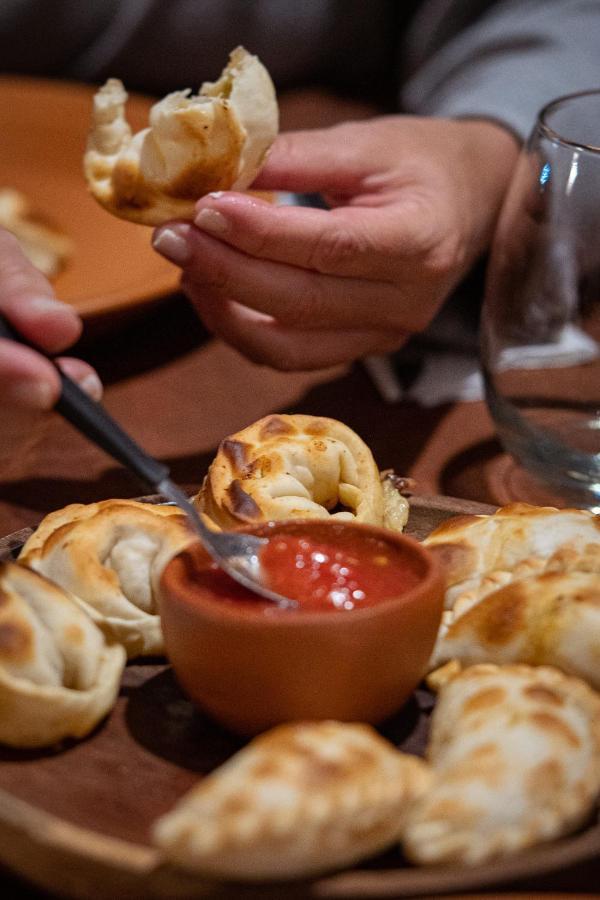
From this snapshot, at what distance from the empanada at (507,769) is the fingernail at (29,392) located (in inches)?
19.4

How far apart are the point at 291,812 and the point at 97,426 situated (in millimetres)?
469

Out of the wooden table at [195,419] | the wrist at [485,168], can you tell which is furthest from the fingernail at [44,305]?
the wrist at [485,168]

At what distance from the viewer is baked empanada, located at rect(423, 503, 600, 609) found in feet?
4.13

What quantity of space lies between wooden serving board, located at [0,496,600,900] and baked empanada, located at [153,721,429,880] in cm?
2

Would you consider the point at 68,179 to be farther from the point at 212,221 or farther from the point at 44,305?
the point at 44,305

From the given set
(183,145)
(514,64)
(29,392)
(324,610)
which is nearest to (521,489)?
(183,145)

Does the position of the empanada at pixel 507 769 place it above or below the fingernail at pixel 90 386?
below

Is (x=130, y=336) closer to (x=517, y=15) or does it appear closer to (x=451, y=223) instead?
(x=451, y=223)

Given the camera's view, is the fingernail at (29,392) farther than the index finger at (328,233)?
No

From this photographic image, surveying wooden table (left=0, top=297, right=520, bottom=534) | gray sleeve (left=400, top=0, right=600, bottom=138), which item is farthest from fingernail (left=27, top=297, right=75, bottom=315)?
gray sleeve (left=400, top=0, right=600, bottom=138)

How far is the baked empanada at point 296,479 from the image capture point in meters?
1.33

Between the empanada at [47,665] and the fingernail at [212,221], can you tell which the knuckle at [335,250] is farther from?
the empanada at [47,665]

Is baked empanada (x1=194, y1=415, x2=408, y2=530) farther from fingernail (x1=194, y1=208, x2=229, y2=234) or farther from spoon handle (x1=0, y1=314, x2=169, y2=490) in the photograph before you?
fingernail (x1=194, y1=208, x2=229, y2=234)

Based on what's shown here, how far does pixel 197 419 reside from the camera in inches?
82.4
